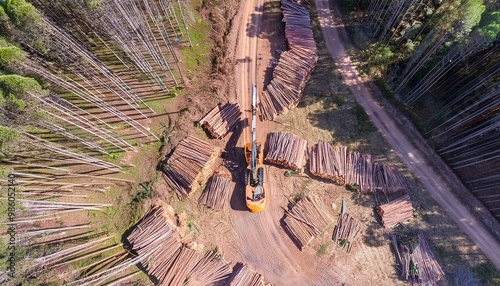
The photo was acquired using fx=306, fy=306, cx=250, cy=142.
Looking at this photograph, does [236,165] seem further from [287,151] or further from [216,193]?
[287,151]

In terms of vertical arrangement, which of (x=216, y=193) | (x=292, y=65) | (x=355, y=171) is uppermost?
(x=292, y=65)

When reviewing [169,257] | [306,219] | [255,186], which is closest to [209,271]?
[169,257]

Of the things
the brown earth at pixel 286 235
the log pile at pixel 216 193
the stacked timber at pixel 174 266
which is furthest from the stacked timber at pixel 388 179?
the stacked timber at pixel 174 266

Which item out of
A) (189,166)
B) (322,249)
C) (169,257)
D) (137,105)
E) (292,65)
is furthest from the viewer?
(292,65)

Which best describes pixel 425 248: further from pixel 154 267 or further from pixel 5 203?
pixel 5 203

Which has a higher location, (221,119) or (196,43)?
(196,43)

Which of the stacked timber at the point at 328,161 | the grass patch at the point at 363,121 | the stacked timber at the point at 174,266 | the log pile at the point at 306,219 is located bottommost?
the stacked timber at the point at 174,266

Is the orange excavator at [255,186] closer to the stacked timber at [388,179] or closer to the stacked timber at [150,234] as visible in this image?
the stacked timber at [150,234]
